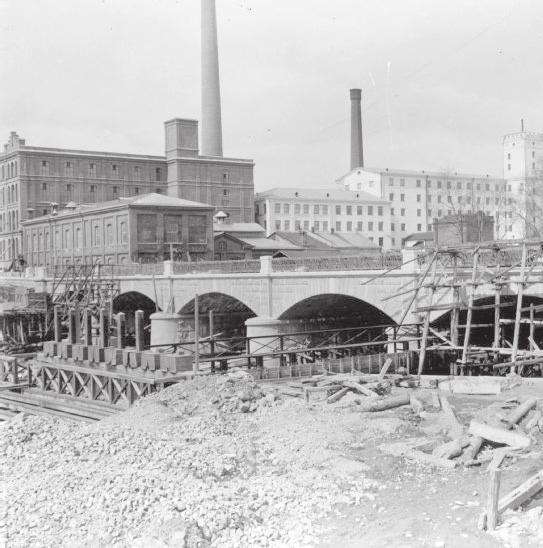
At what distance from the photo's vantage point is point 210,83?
82.1 meters

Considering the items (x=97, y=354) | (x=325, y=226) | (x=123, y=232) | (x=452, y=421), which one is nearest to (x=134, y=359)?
(x=97, y=354)

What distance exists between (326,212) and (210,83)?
24.4 metres

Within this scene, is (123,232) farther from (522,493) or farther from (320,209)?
(522,493)

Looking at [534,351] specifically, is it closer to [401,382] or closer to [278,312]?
[401,382]

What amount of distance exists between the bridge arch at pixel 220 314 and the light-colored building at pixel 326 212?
4642 cm

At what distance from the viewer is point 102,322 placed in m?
32.5

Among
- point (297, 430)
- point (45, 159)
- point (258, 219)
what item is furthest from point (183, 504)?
point (258, 219)

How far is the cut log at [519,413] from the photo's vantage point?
15.1 m

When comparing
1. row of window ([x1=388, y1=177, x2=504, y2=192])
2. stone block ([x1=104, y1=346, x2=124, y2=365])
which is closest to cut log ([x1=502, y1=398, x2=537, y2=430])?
stone block ([x1=104, y1=346, x2=124, y2=365])

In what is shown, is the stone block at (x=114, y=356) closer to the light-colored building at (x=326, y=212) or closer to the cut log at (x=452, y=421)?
the cut log at (x=452, y=421)

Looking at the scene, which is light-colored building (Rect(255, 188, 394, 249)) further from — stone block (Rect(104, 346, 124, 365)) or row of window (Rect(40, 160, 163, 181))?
stone block (Rect(104, 346, 124, 365))

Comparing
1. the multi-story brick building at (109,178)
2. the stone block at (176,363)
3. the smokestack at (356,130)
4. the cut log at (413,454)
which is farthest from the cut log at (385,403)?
the smokestack at (356,130)

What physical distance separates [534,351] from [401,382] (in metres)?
4.82

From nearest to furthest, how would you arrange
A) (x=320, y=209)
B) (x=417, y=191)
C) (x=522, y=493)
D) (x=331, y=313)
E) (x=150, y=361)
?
(x=522, y=493) < (x=150, y=361) < (x=331, y=313) < (x=320, y=209) < (x=417, y=191)
